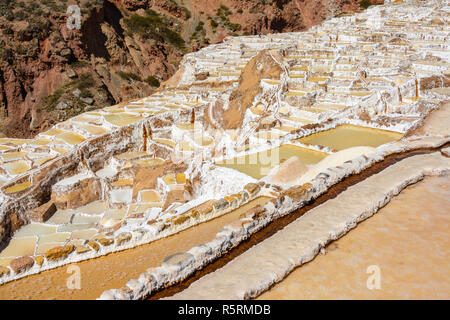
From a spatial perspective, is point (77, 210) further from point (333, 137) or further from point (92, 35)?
point (92, 35)

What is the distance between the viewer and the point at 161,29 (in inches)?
1944

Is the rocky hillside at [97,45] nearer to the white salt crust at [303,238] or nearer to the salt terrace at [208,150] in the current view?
the salt terrace at [208,150]

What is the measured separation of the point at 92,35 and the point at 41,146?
94.1 ft

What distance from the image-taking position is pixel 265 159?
9.77 meters

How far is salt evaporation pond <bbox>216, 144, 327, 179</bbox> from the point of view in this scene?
9.28 metres

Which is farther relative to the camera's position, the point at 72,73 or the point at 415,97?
the point at 72,73

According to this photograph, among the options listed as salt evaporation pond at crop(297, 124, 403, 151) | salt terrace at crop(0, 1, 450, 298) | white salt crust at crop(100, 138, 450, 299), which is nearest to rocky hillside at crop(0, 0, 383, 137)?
salt terrace at crop(0, 1, 450, 298)

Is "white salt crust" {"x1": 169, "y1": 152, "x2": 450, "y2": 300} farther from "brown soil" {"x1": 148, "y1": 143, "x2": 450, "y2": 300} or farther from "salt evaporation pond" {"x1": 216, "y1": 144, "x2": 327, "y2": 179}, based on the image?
"salt evaporation pond" {"x1": 216, "y1": 144, "x2": 327, "y2": 179}

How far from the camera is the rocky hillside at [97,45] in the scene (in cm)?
3344

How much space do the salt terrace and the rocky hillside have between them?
16.4 meters

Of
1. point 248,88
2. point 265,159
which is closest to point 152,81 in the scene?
point 248,88

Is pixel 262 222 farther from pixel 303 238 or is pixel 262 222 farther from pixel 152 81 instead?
pixel 152 81

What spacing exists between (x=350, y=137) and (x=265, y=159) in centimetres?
345
